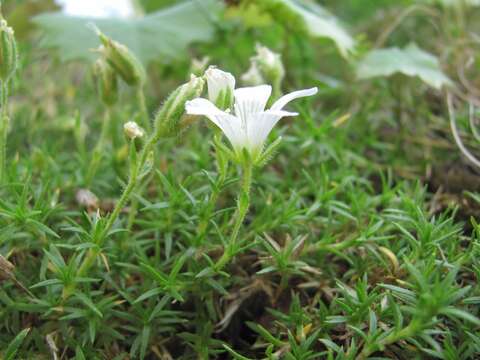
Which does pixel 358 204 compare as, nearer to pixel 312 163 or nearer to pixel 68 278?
pixel 312 163

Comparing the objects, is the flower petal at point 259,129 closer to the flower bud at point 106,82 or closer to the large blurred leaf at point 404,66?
the flower bud at point 106,82

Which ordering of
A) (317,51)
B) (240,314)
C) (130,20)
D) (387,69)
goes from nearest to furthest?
(240,314)
(387,69)
(130,20)
(317,51)

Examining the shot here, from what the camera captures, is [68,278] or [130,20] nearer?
[68,278]

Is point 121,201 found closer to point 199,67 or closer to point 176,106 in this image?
point 176,106

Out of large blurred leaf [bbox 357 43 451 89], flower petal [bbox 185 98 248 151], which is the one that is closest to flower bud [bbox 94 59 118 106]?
flower petal [bbox 185 98 248 151]

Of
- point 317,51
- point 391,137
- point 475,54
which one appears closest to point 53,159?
point 391,137

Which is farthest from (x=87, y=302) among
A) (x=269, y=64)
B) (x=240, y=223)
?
(x=269, y=64)
